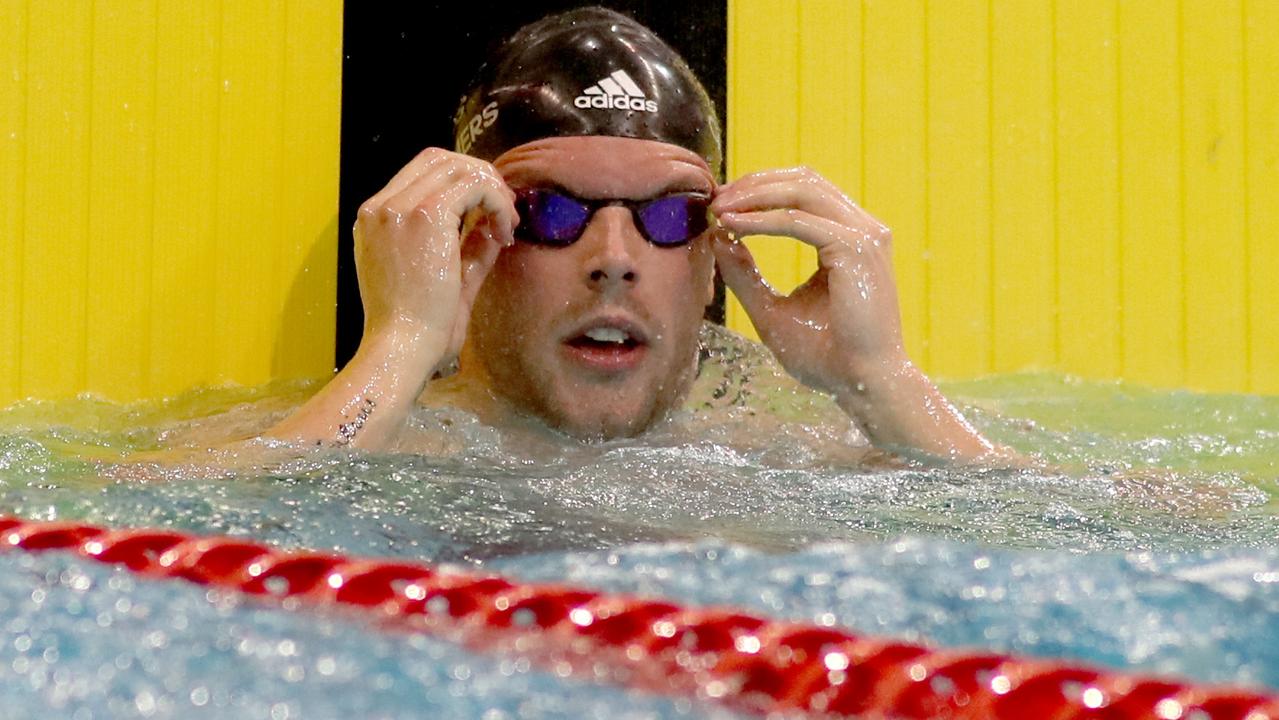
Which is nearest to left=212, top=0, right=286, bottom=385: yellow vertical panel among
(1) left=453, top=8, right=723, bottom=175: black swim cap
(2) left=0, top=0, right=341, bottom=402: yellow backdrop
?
(2) left=0, top=0, right=341, bottom=402: yellow backdrop

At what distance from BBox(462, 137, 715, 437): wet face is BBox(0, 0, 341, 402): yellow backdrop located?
1.26 metres

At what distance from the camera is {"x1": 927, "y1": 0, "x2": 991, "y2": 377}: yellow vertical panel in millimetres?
3682

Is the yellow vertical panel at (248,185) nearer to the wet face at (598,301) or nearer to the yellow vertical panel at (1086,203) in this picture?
the wet face at (598,301)

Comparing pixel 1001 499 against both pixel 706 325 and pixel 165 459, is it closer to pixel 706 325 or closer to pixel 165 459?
pixel 165 459

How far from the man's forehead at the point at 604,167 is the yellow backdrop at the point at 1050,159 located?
1.36 meters

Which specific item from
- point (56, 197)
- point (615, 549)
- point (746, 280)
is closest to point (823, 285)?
point (746, 280)

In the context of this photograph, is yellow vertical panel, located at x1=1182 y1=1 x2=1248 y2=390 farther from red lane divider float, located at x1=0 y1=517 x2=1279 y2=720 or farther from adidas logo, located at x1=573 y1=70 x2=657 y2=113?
red lane divider float, located at x1=0 y1=517 x2=1279 y2=720

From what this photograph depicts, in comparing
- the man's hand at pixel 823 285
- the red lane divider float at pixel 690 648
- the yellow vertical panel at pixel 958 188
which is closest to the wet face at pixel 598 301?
the man's hand at pixel 823 285

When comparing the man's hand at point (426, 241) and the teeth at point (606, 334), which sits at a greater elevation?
the man's hand at point (426, 241)

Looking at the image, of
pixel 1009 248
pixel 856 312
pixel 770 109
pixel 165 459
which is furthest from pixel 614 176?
pixel 1009 248

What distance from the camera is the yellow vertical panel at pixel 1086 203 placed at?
3703 millimetres

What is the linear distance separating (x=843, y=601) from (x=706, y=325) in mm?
2039

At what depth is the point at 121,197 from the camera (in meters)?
3.26

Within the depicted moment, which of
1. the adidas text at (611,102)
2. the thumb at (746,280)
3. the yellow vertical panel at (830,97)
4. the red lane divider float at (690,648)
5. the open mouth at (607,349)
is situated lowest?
the red lane divider float at (690,648)
